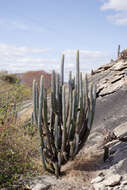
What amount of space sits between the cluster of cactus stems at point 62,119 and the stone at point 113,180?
2.91 feet

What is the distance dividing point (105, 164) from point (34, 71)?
1994 cm

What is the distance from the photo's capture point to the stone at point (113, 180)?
4355 mm

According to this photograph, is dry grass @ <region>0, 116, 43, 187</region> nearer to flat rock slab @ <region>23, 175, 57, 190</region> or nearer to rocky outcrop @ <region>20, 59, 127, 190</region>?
flat rock slab @ <region>23, 175, 57, 190</region>

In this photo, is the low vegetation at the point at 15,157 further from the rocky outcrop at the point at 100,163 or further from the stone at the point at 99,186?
the stone at the point at 99,186

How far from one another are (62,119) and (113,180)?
1.51 meters

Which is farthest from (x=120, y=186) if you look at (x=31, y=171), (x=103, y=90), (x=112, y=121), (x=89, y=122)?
(x=103, y=90)

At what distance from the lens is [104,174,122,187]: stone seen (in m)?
4.36

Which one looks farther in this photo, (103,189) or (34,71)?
(34,71)

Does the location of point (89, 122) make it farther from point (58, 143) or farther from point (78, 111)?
point (58, 143)

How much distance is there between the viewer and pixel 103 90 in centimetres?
991

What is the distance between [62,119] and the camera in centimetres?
509

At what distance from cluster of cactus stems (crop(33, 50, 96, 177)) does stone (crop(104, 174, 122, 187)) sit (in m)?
0.89

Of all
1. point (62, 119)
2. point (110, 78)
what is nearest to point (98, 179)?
point (62, 119)

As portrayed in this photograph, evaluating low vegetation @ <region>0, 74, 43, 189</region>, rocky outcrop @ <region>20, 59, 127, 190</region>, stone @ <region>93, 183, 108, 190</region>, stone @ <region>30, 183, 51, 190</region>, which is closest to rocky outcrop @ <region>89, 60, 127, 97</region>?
rocky outcrop @ <region>20, 59, 127, 190</region>
